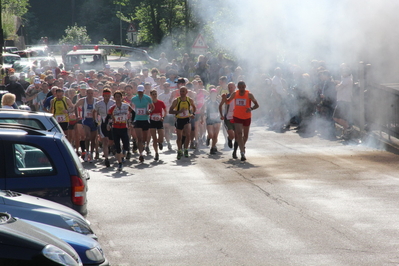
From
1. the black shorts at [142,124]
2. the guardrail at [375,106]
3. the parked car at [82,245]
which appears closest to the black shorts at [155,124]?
the black shorts at [142,124]

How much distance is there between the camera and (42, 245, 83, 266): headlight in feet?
14.3

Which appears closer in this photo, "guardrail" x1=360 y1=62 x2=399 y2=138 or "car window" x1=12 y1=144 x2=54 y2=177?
"car window" x1=12 y1=144 x2=54 y2=177

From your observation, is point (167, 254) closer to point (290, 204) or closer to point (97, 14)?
point (290, 204)

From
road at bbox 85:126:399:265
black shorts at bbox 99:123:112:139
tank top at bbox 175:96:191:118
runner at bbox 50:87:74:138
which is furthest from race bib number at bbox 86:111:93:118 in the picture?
tank top at bbox 175:96:191:118

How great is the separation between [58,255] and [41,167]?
7.92ft

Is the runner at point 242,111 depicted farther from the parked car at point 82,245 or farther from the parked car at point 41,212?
the parked car at point 82,245

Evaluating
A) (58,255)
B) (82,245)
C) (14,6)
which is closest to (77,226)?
(82,245)

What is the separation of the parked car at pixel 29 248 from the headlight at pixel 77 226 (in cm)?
113

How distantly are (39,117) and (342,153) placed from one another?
8.33 m

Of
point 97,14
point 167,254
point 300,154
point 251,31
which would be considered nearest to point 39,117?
point 167,254

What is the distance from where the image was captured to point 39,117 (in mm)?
8172

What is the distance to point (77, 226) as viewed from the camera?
19.5 feet

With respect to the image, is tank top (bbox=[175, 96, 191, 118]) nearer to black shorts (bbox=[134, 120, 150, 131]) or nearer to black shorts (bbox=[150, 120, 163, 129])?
black shorts (bbox=[150, 120, 163, 129])

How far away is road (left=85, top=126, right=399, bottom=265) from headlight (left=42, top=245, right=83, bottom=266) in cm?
239
